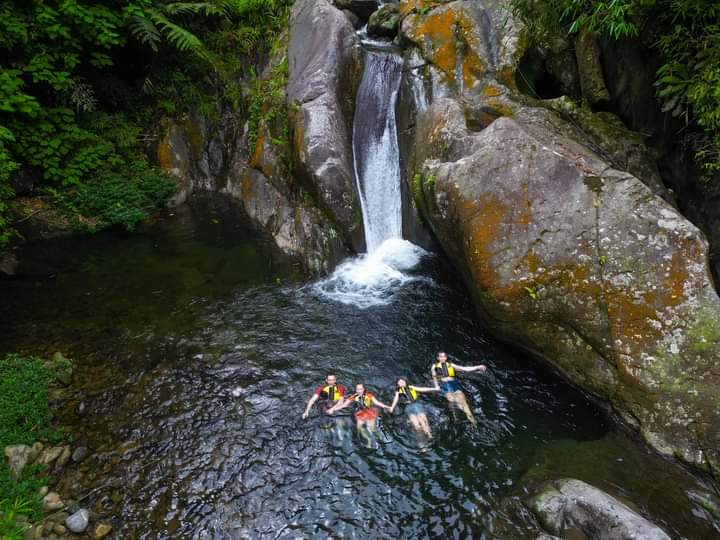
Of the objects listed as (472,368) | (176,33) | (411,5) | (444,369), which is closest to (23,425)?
(444,369)

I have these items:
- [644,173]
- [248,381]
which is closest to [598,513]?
[248,381]

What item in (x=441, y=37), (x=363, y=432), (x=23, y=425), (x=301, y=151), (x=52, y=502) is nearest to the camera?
(x=52, y=502)

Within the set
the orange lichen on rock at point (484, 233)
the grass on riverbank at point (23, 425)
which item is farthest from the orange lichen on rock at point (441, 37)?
the grass on riverbank at point (23, 425)

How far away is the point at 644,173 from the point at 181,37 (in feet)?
46.5

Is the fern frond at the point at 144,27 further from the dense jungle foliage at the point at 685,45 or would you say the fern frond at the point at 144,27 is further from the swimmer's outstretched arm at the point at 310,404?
the swimmer's outstretched arm at the point at 310,404

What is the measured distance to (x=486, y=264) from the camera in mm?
7035

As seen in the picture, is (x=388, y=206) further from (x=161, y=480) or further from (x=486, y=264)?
(x=161, y=480)

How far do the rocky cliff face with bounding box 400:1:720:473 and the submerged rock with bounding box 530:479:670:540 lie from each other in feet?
5.30

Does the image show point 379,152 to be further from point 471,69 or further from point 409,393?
point 409,393

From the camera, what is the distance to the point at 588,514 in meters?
4.72

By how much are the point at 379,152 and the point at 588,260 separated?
295 inches

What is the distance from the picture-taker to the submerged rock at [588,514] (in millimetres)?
4438

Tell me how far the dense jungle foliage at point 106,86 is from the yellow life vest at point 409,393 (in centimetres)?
1031

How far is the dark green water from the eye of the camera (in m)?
5.27
